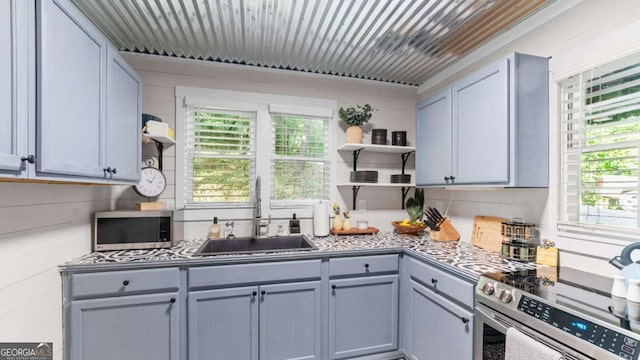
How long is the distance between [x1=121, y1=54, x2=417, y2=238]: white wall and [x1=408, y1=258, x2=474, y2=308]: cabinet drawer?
2.99ft

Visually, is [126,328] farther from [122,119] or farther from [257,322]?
[122,119]

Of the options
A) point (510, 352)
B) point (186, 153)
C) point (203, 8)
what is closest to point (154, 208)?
point (186, 153)

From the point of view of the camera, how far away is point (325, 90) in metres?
2.75

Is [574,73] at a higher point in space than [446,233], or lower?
higher

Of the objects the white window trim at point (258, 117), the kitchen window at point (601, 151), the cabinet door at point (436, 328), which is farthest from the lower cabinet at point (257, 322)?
the kitchen window at point (601, 151)

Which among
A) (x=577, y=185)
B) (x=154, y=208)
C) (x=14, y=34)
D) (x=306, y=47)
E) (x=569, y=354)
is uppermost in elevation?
(x=306, y=47)

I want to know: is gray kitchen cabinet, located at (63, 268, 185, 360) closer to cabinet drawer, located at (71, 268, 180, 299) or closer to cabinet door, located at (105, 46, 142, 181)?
cabinet drawer, located at (71, 268, 180, 299)

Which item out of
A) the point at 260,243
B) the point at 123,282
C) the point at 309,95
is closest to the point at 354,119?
the point at 309,95

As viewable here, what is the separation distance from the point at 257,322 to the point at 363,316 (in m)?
0.80

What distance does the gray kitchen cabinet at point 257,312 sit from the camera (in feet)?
5.80

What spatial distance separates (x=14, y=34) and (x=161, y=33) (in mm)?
1179

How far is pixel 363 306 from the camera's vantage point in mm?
2061

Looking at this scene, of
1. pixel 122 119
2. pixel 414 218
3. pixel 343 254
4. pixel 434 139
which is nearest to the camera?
pixel 122 119

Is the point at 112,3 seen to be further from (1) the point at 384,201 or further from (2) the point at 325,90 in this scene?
(1) the point at 384,201
